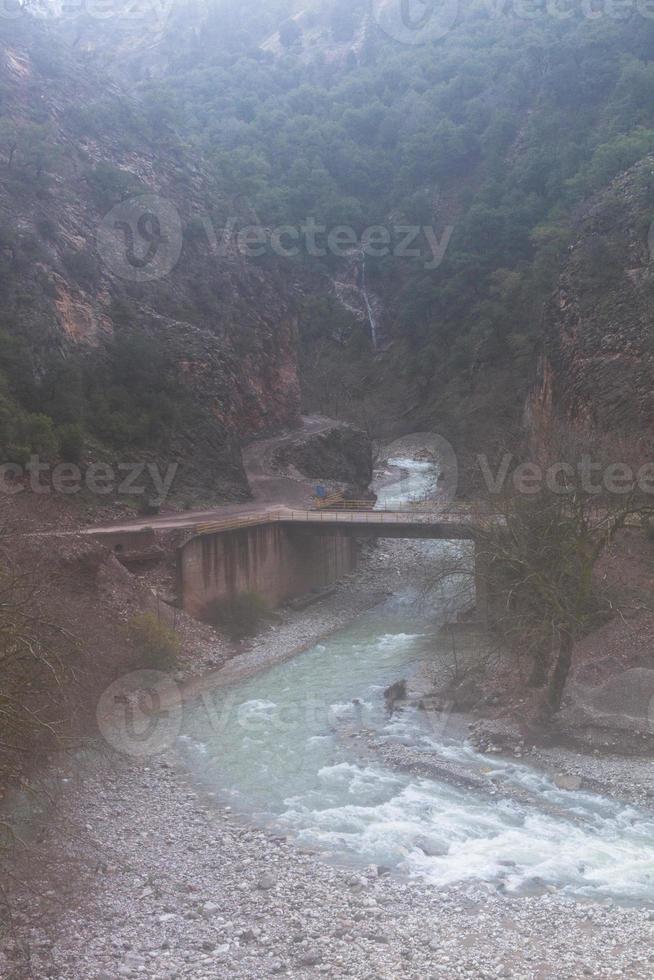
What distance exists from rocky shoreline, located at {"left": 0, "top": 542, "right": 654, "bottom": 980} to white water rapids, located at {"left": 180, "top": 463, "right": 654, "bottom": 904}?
0.78m

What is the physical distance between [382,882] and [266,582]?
24.3 meters

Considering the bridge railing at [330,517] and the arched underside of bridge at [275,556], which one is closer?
the arched underside of bridge at [275,556]

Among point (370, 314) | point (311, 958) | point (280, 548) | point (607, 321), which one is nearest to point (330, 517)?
point (280, 548)

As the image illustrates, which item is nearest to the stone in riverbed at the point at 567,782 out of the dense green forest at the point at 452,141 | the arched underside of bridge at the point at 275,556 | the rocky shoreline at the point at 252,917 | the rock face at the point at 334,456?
the rocky shoreline at the point at 252,917

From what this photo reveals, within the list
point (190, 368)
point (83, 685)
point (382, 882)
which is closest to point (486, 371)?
point (190, 368)

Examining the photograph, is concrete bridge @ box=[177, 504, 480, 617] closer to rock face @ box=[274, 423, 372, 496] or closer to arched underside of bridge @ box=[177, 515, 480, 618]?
arched underside of bridge @ box=[177, 515, 480, 618]

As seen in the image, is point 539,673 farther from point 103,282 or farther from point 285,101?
point 285,101

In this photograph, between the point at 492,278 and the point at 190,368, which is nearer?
the point at 190,368

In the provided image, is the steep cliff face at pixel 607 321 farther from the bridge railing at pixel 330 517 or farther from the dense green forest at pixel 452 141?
the dense green forest at pixel 452 141

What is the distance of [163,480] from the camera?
41.2 metres

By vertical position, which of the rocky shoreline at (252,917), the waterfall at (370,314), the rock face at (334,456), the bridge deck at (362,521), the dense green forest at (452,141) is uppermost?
the dense green forest at (452,141)

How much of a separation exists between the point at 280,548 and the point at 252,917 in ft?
87.9

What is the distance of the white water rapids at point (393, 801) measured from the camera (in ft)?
46.8

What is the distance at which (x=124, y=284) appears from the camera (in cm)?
4809
